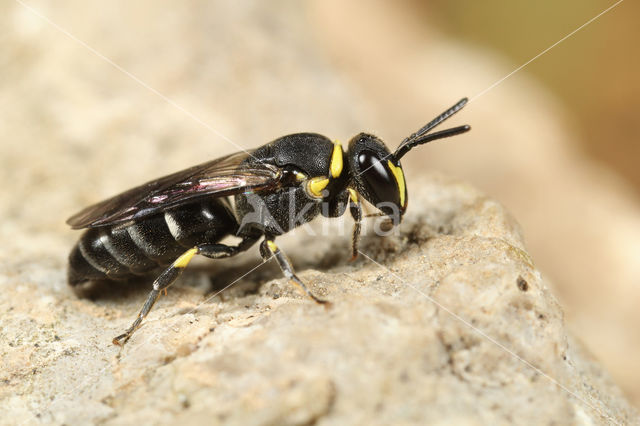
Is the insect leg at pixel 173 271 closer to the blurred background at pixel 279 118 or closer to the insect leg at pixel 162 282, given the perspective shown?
the insect leg at pixel 162 282

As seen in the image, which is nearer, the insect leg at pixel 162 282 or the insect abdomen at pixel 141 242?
the insect leg at pixel 162 282

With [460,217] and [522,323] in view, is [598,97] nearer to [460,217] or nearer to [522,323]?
[460,217]

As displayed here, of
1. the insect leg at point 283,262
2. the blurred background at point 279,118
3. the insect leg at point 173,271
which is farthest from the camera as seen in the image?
the blurred background at point 279,118

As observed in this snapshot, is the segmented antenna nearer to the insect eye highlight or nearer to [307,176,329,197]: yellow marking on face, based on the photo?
the insect eye highlight

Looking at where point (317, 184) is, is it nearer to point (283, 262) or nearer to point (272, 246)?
point (272, 246)

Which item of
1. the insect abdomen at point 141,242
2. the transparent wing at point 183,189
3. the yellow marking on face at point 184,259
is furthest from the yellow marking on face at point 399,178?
the yellow marking on face at point 184,259

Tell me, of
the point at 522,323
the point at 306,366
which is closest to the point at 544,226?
the point at 522,323

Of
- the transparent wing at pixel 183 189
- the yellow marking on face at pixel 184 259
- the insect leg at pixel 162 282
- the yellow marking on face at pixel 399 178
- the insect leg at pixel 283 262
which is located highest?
the yellow marking on face at pixel 399 178

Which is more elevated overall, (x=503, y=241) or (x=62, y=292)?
(x=503, y=241)

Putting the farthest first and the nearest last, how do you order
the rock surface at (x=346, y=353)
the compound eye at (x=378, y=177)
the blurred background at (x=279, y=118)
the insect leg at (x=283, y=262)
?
the blurred background at (x=279, y=118), the compound eye at (x=378, y=177), the insect leg at (x=283, y=262), the rock surface at (x=346, y=353)
